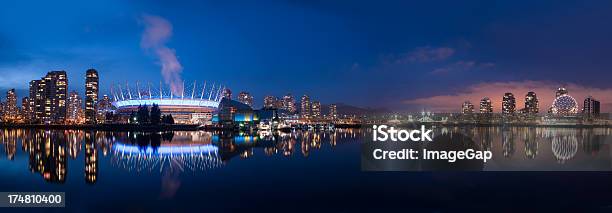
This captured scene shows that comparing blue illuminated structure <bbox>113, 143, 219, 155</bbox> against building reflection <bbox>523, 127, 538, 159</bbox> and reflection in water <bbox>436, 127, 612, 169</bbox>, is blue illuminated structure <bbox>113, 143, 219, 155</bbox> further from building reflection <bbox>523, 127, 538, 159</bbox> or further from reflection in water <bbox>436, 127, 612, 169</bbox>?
building reflection <bbox>523, 127, 538, 159</bbox>

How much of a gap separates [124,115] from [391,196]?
122908 mm

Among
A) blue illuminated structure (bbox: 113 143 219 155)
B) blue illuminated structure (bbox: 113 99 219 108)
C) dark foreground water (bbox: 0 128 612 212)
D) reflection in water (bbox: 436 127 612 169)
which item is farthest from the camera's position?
blue illuminated structure (bbox: 113 99 219 108)

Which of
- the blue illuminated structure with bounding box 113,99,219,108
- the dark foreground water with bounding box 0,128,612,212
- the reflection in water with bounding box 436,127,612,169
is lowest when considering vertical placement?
the reflection in water with bounding box 436,127,612,169

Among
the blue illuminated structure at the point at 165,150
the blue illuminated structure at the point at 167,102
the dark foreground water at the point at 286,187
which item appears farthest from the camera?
the blue illuminated structure at the point at 167,102

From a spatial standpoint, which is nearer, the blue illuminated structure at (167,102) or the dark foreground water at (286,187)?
the dark foreground water at (286,187)

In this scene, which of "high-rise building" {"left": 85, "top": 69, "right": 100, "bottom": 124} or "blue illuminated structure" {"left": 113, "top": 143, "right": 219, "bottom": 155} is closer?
"blue illuminated structure" {"left": 113, "top": 143, "right": 219, "bottom": 155}

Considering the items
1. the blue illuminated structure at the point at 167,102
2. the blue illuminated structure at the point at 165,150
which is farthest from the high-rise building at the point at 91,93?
the blue illuminated structure at the point at 165,150

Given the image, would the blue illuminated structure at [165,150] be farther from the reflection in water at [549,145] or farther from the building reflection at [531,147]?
the building reflection at [531,147]

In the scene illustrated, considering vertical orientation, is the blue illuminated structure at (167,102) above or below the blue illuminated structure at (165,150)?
above

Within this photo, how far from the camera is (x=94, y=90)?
19200 cm

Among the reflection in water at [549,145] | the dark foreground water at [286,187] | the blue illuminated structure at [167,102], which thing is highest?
the blue illuminated structure at [167,102]

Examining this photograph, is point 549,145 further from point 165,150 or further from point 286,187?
point 286,187

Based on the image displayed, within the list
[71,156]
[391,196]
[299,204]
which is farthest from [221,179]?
[71,156]

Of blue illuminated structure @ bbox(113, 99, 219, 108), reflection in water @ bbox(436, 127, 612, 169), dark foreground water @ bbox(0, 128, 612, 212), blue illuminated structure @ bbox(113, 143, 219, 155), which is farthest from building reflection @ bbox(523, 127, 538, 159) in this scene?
blue illuminated structure @ bbox(113, 99, 219, 108)
